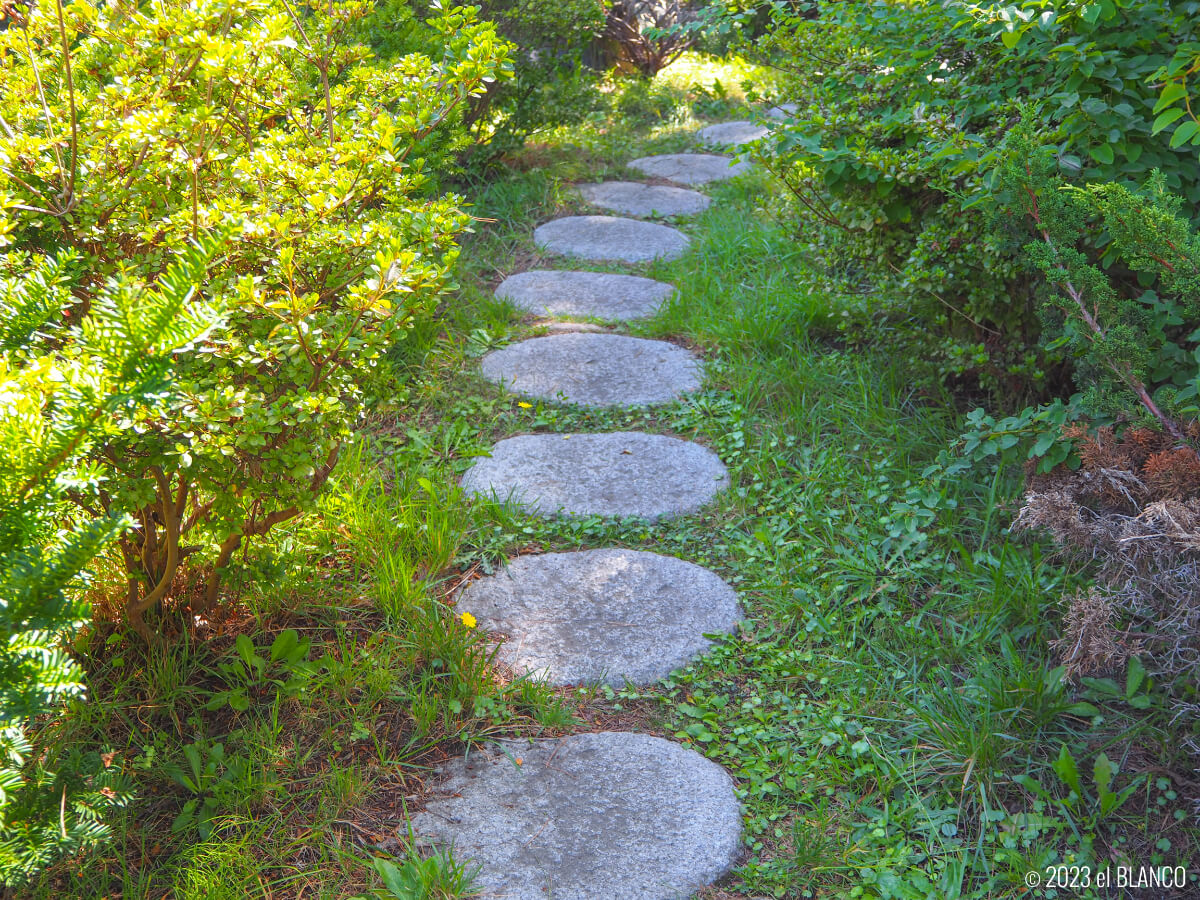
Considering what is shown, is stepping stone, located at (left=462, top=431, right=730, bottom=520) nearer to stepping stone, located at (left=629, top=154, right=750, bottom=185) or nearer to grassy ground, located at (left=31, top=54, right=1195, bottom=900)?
grassy ground, located at (left=31, top=54, right=1195, bottom=900)

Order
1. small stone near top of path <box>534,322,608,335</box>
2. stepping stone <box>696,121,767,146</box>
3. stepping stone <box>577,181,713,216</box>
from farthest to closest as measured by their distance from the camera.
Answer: stepping stone <box>696,121,767,146</box> < stepping stone <box>577,181,713,216</box> < small stone near top of path <box>534,322,608,335</box>

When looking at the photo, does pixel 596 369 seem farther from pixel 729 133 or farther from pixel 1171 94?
pixel 729 133

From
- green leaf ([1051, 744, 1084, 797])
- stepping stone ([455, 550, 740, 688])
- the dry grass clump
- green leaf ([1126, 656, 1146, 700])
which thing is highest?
the dry grass clump

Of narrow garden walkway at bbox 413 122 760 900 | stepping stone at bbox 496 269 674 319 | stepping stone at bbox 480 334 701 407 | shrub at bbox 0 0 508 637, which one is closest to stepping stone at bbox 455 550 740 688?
narrow garden walkway at bbox 413 122 760 900

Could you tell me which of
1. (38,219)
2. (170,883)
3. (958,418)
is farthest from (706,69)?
(170,883)

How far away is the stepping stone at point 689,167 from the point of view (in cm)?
584

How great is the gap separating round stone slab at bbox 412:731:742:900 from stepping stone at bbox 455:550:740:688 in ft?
0.72

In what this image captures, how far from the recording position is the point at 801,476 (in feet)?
9.25

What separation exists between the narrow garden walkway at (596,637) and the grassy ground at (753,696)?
66 millimetres

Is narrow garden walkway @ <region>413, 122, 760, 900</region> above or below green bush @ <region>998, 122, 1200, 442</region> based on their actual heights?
below

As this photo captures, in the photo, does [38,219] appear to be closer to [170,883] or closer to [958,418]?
[170,883]

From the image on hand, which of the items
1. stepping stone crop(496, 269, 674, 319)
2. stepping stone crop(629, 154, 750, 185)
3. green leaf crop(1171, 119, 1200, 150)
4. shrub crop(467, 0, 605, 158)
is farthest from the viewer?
stepping stone crop(629, 154, 750, 185)

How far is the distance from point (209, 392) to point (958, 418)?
2192 mm

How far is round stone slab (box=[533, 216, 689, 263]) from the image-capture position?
458cm
